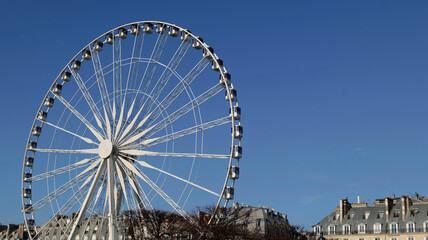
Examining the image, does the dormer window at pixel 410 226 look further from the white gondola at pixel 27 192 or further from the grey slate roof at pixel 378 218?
the white gondola at pixel 27 192

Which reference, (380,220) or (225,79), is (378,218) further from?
(225,79)

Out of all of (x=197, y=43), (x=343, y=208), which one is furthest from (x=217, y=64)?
(x=343, y=208)

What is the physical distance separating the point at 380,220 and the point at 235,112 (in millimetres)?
38869

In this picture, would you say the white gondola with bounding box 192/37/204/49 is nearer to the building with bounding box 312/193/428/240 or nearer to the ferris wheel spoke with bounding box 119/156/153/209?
the ferris wheel spoke with bounding box 119/156/153/209

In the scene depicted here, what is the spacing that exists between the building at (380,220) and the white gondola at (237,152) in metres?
37.1

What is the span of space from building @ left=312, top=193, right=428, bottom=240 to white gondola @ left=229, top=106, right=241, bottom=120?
3710 cm

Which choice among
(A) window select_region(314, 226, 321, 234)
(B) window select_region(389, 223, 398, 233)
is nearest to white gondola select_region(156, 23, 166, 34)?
(B) window select_region(389, 223, 398, 233)

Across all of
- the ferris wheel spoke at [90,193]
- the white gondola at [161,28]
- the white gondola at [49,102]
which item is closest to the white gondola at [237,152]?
the ferris wheel spoke at [90,193]

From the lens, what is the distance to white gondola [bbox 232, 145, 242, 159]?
41.3 m

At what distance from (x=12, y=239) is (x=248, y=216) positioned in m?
44.3

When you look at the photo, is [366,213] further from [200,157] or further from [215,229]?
[200,157]

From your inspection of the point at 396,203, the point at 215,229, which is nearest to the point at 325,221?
the point at 396,203

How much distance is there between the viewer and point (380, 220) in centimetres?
7462

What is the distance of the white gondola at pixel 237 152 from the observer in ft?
135
